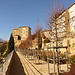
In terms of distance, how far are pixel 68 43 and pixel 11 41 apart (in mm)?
34364

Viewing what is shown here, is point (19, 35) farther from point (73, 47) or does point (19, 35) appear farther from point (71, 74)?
point (71, 74)

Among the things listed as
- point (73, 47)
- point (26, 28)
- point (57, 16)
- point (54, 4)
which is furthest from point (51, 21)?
point (26, 28)

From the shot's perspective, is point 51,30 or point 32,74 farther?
point 51,30

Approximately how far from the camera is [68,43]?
555 inches

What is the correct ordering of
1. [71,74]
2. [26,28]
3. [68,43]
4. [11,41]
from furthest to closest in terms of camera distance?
[26,28], [11,41], [68,43], [71,74]

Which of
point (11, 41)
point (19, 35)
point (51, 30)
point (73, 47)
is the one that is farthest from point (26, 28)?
point (51, 30)

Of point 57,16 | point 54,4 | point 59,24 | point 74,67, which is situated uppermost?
point 54,4

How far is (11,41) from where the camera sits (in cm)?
4384

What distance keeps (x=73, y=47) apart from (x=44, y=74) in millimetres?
8877

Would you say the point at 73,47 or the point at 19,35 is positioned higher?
the point at 19,35

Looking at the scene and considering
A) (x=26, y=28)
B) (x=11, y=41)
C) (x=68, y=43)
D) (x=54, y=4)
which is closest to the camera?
(x=54, y=4)

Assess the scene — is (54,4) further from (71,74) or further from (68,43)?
(68,43)

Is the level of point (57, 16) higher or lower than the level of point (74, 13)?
lower

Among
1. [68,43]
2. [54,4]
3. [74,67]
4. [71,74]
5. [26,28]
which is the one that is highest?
[26,28]
